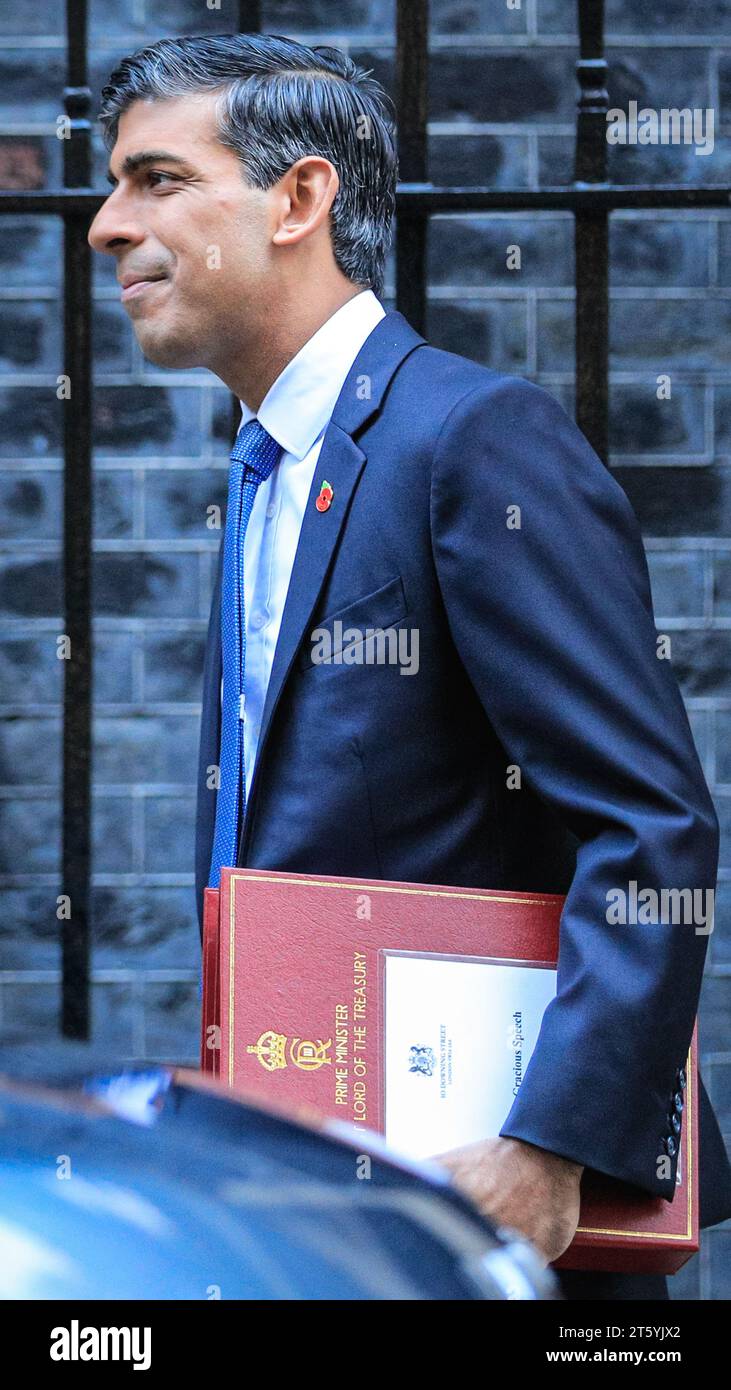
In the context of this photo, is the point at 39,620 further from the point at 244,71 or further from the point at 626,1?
the point at 626,1

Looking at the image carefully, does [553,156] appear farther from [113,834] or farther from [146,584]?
[113,834]

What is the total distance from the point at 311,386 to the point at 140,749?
1.34m

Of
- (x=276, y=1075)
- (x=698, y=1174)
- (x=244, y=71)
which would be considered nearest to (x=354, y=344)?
(x=244, y=71)

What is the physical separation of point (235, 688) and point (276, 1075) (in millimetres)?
487

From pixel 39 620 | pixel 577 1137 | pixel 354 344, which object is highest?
pixel 354 344

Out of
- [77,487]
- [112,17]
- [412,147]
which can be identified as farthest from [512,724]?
[112,17]

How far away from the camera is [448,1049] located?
1.68m

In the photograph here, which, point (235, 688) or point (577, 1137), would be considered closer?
point (577, 1137)

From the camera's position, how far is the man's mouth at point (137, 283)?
206cm

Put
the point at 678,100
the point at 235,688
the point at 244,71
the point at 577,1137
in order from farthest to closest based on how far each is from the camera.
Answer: the point at 678,100
the point at 244,71
the point at 235,688
the point at 577,1137

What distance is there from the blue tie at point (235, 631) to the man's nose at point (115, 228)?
0.89ft

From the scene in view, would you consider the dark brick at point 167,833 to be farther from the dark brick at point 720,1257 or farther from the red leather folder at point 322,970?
the red leather folder at point 322,970

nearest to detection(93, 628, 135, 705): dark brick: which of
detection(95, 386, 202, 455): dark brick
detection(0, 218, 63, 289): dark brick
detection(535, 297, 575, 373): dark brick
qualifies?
detection(95, 386, 202, 455): dark brick
